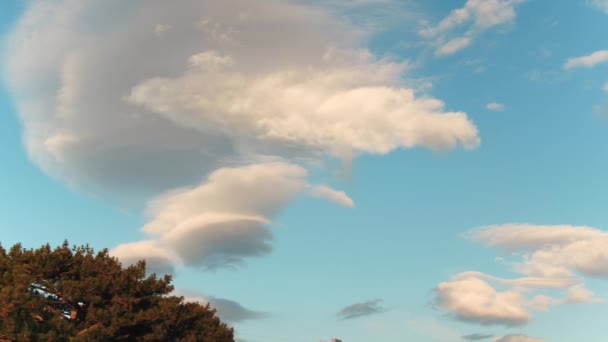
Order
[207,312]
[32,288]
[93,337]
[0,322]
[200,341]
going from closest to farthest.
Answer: [0,322]
[93,337]
[32,288]
[200,341]
[207,312]

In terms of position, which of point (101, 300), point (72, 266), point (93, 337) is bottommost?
point (93, 337)

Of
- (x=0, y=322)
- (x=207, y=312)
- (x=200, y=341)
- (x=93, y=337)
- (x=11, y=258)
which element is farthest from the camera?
(x=207, y=312)

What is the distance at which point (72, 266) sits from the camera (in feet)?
158

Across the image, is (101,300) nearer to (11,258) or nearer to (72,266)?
(72,266)

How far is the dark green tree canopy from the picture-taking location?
138 feet

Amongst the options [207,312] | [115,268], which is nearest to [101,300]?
[115,268]

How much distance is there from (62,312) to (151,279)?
7679mm

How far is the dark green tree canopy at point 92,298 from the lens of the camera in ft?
138

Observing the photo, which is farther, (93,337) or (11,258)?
(11,258)

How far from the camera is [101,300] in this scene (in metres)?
45.7

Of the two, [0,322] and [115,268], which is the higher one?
[115,268]

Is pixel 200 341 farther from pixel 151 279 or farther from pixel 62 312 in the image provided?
pixel 62 312

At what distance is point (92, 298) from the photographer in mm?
44844

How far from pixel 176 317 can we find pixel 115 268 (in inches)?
263
